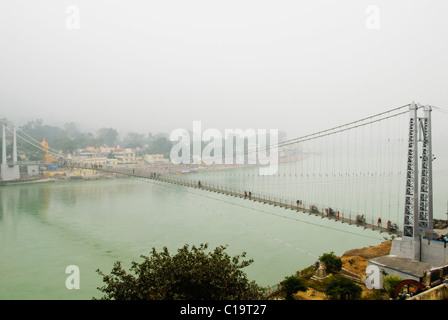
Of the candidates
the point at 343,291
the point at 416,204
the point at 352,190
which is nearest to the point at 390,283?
the point at 343,291

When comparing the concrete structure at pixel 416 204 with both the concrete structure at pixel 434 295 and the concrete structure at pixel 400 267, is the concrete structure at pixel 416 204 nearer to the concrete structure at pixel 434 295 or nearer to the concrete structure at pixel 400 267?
the concrete structure at pixel 400 267

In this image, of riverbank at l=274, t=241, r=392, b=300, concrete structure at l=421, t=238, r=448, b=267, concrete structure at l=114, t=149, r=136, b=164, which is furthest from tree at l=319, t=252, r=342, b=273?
concrete structure at l=114, t=149, r=136, b=164

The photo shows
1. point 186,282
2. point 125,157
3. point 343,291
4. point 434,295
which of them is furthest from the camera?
point 125,157

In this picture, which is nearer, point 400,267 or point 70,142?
point 400,267

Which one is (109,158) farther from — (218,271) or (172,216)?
(218,271)

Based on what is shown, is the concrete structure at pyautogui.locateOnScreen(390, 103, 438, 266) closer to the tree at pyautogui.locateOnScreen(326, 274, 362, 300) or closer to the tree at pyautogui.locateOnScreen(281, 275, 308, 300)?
the tree at pyautogui.locateOnScreen(326, 274, 362, 300)

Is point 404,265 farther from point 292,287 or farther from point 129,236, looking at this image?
point 129,236

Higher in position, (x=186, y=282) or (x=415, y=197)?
(x=415, y=197)
